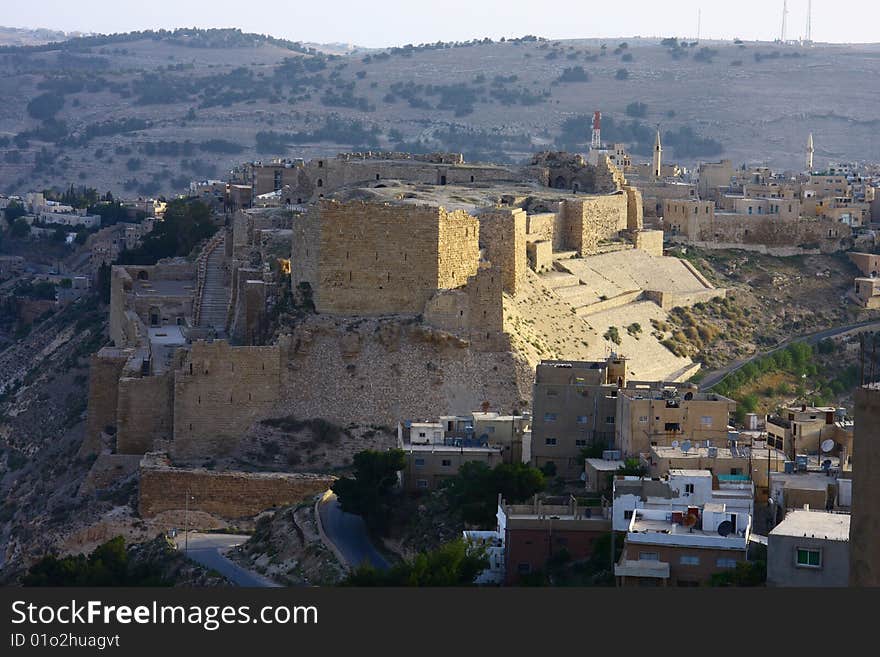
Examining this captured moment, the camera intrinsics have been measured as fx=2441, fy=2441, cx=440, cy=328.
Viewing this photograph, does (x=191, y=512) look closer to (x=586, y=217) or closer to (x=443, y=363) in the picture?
(x=443, y=363)

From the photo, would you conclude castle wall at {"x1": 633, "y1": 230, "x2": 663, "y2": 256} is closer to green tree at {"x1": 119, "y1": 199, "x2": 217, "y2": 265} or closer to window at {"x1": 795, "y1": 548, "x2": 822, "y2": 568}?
green tree at {"x1": 119, "y1": 199, "x2": 217, "y2": 265}

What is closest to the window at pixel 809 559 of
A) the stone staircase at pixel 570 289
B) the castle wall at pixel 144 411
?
the castle wall at pixel 144 411

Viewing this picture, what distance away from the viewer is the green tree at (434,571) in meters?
26.3

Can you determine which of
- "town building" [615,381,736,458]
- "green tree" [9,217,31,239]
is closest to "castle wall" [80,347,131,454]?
"town building" [615,381,736,458]

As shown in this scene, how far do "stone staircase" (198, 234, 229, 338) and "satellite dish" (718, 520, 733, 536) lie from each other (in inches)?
698

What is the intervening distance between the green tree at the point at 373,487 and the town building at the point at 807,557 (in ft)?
31.1

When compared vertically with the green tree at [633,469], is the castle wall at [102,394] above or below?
below

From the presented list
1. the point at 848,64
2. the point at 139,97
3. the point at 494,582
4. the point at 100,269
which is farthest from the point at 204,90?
the point at 494,582

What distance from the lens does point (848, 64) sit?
144 metres

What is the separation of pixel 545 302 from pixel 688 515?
55.9 ft

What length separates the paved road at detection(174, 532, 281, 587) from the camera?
31.3 meters

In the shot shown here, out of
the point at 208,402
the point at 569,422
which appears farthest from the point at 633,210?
the point at 569,422

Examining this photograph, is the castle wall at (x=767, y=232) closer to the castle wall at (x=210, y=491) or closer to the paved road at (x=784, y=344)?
the paved road at (x=784, y=344)

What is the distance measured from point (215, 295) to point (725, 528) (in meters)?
20.7
